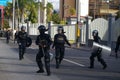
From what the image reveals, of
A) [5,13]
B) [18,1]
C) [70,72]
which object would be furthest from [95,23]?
[5,13]

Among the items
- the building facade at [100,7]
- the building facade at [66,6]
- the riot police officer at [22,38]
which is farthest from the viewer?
the building facade at [66,6]

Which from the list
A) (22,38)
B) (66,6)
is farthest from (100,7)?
(22,38)

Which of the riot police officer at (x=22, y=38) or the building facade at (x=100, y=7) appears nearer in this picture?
the riot police officer at (x=22, y=38)

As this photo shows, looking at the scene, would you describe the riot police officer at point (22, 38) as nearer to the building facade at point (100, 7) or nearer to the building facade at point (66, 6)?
the building facade at point (100, 7)

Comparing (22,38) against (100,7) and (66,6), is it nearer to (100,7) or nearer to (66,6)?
(100,7)

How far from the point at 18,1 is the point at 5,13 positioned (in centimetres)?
2441

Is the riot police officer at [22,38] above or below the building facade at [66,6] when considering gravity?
below

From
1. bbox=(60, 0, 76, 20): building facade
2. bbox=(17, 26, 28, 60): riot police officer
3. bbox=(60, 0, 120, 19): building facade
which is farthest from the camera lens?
bbox=(60, 0, 76, 20): building facade

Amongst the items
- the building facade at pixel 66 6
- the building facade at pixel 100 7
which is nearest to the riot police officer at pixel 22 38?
the building facade at pixel 100 7

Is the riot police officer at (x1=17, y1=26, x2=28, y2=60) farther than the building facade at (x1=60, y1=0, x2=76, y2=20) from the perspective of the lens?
No

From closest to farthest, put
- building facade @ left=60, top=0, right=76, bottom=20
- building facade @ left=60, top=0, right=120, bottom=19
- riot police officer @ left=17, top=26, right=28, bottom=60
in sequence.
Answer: riot police officer @ left=17, top=26, right=28, bottom=60
building facade @ left=60, top=0, right=120, bottom=19
building facade @ left=60, top=0, right=76, bottom=20

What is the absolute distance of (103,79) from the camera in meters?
14.2

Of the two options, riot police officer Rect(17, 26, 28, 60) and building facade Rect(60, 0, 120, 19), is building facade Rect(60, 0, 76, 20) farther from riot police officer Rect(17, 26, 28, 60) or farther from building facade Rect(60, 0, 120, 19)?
riot police officer Rect(17, 26, 28, 60)

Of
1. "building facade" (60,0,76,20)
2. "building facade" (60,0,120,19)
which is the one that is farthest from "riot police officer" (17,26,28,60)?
"building facade" (60,0,76,20)
